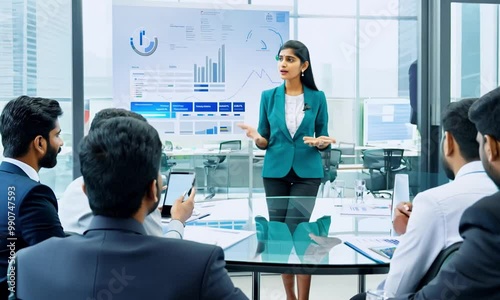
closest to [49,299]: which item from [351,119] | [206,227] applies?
[206,227]

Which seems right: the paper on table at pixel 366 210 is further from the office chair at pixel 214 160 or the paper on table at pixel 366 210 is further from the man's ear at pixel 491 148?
the office chair at pixel 214 160

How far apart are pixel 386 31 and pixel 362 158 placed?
155 cm

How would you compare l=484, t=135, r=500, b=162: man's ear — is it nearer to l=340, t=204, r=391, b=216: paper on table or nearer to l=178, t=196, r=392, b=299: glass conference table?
l=178, t=196, r=392, b=299: glass conference table

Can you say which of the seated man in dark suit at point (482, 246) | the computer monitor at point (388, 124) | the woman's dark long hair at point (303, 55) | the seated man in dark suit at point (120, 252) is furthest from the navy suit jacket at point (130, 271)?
the computer monitor at point (388, 124)

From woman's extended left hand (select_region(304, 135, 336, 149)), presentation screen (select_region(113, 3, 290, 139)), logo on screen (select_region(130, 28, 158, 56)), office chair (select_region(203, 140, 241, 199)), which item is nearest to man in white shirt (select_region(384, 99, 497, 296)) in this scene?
woman's extended left hand (select_region(304, 135, 336, 149))

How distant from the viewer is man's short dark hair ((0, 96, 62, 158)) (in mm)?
1933

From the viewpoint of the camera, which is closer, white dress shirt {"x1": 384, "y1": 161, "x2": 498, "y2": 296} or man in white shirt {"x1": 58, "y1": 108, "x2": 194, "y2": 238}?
white dress shirt {"x1": 384, "y1": 161, "x2": 498, "y2": 296}

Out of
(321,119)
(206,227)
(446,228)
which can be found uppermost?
(321,119)

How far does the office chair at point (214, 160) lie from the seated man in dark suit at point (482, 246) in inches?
162

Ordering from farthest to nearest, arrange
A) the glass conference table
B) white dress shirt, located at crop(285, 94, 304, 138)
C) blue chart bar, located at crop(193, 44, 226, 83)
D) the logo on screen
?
blue chart bar, located at crop(193, 44, 226, 83) < the logo on screen < white dress shirt, located at crop(285, 94, 304, 138) < the glass conference table

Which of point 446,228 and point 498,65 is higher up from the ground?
point 498,65

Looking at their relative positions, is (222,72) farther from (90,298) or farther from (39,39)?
(90,298)

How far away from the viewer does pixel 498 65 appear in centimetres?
523

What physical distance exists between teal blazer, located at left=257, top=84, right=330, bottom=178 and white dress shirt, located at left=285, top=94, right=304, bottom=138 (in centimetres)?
3
